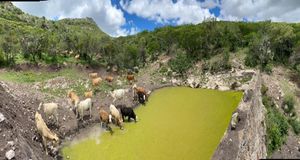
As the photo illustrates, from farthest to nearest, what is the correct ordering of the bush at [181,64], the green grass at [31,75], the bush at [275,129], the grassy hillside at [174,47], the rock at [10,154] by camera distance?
the bush at [181,64] < the grassy hillside at [174,47] < the bush at [275,129] < the green grass at [31,75] < the rock at [10,154]

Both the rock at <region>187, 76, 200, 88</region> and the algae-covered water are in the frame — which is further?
the rock at <region>187, 76, 200, 88</region>

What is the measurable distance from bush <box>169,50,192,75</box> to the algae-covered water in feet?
36.2

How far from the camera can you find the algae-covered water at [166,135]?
1380 centimetres

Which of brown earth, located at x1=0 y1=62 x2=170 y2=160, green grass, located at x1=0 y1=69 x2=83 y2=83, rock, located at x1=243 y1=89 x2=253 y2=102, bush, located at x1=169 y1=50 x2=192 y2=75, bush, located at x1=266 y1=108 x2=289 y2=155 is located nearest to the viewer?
brown earth, located at x1=0 y1=62 x2=170 y2=160

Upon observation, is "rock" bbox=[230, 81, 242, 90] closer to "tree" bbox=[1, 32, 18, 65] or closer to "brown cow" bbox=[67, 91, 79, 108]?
"brown cow" bbox=[67, 91, 79, 108]

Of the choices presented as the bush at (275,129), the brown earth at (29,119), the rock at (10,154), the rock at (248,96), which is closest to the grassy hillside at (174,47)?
the brown earth at (29,119)

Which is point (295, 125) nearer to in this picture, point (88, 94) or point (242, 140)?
point (242, 140)

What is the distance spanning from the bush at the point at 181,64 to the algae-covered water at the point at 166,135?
11.0 m

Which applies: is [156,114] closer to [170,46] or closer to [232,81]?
[232,81]

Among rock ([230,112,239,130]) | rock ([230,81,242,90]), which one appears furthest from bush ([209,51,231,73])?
rock ([230,112,239,130])

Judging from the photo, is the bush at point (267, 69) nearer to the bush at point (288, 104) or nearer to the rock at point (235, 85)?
the bush at point (288, 104)

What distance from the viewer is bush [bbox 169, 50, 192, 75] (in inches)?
1339

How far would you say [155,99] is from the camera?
23.6m

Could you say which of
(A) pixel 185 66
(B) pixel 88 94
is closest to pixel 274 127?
(A) pixel 185 66
